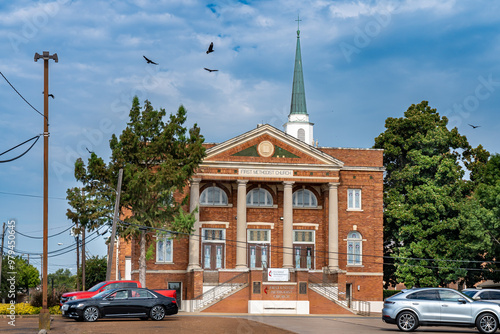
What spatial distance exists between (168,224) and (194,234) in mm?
4599

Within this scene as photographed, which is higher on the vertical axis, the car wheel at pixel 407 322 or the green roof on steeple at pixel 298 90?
the green roof on steeple at pixel 298 90

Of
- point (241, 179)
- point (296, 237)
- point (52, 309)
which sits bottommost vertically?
point (52, 309)

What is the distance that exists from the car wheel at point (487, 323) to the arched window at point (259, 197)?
1185 inches

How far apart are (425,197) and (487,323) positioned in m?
30.3

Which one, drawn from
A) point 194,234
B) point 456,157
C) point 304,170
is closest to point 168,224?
point 194,234

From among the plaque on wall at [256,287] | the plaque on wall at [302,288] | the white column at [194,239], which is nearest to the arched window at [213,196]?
the white column at [194,239]

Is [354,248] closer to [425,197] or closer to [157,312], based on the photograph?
[425,197]

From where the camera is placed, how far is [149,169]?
48.5 metres

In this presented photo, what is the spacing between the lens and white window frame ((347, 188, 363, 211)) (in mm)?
56259

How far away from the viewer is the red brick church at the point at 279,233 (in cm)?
5072

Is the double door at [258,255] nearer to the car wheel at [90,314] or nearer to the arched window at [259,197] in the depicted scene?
the arched window at [259,197]

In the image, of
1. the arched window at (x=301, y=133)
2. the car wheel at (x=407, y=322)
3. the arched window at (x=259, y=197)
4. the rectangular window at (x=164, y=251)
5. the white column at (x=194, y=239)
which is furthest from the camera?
the arched window at (x=301, y=133)

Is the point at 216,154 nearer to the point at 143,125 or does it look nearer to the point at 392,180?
the point at 143,125

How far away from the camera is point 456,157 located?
60438 mm
